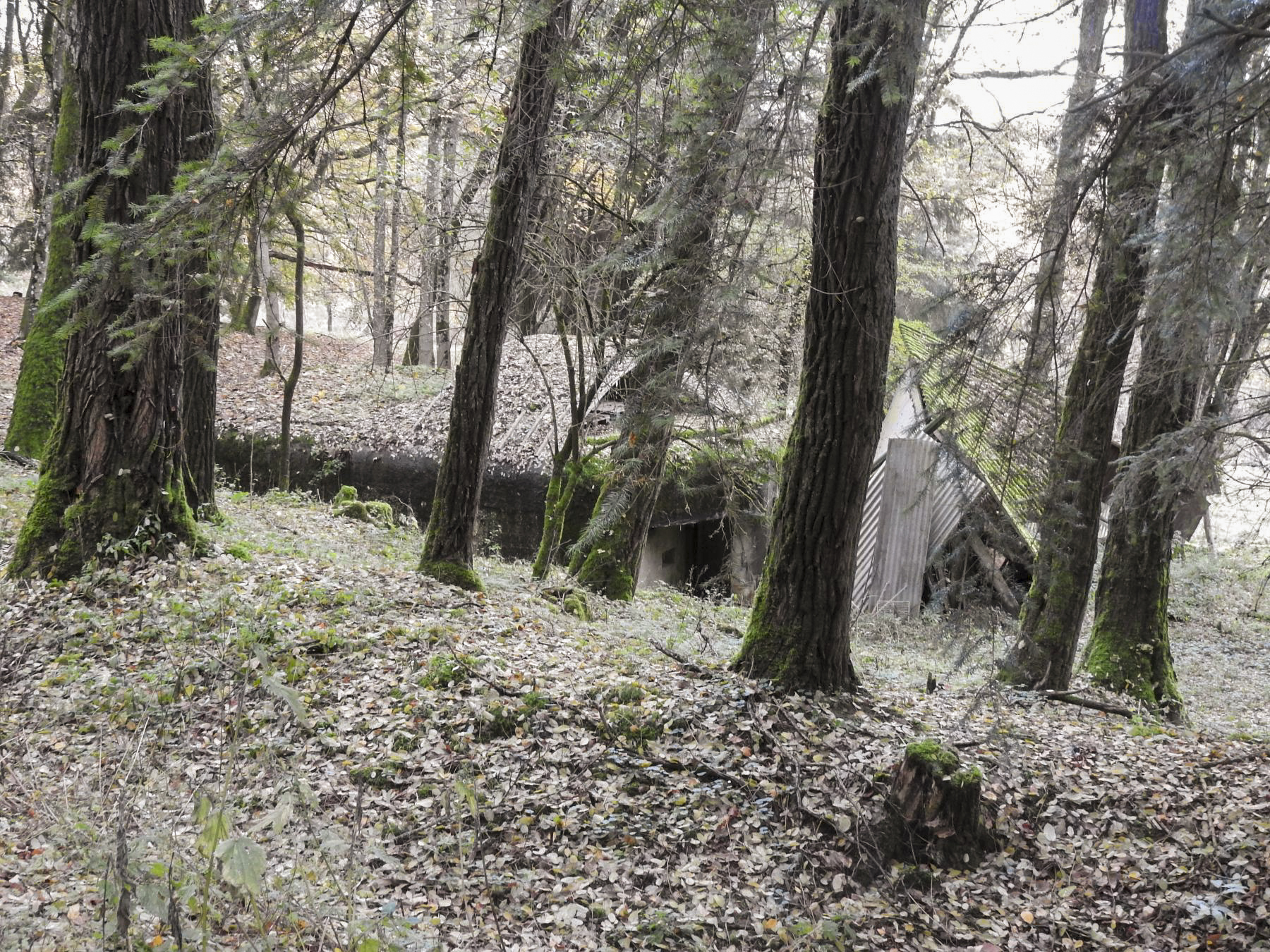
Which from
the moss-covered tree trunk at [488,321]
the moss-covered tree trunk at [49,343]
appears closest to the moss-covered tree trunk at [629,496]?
the moss-covered tree trunk at [488,321]

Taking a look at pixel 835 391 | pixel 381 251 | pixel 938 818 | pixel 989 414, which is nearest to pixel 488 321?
pixel 835 391

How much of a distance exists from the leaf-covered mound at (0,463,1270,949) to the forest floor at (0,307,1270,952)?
18mm

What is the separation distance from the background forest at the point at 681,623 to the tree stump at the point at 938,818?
29 mm

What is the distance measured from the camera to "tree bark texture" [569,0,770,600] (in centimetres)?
488

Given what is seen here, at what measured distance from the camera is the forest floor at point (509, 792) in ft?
11.2

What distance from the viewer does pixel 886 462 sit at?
46.8 ft

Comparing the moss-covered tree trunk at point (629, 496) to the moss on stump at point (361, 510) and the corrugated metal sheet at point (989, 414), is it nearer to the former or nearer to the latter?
the corrugated metal sheet at point (989, 414)

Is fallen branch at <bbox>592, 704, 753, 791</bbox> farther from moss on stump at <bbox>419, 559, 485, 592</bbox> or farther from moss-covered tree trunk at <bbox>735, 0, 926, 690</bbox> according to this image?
moss on stump at <bbox>419, 559, 485, 592</bbox>

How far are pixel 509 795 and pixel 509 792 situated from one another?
18 mm

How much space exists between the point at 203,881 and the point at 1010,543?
156 inches

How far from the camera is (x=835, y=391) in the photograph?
5.50 metres

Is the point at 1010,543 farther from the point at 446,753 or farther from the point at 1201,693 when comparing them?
the point at 1201,693

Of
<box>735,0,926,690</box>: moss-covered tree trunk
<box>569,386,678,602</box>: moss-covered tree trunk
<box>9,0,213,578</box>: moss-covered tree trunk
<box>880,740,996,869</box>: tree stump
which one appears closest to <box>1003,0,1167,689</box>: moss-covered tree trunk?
<box>735,0,926,690</box>: moss-covered tree trunk

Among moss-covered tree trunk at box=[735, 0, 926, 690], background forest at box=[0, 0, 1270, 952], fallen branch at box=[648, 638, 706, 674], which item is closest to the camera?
background forest at box=[0, 0, 1270, 952]
